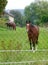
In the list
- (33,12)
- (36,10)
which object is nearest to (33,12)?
(33,12)

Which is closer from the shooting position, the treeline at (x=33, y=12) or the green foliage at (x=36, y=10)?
the green foliage at (x=36, y=10)

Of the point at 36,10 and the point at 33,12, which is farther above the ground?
the point at 36,10

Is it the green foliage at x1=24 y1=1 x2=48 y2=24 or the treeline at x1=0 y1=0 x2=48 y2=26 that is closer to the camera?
the green foliage at x1=24 y1=1 x2=48 y2=24

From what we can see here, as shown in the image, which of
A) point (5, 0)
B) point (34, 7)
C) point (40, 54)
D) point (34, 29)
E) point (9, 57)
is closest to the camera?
point (9, 57)

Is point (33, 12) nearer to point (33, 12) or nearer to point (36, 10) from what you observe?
point (33, 12)

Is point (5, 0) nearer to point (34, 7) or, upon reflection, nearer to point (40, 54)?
point (40, 54)

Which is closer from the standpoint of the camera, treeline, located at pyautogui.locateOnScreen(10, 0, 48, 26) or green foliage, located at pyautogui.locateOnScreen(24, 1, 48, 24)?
green foliage, located at pyautogui.locateOnScreen(24, 1, 48, 24)

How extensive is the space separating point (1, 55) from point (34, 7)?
9329 centimetres

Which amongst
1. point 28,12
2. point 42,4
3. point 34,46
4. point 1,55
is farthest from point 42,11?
point 1,55

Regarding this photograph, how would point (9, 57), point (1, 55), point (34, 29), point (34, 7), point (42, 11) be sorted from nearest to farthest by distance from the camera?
point (9, 57)
point (1, 55)
point (34, 29)
point (42, 11)
point (34, 7)

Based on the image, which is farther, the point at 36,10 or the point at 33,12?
the point at 33,12

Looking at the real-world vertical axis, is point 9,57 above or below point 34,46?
above

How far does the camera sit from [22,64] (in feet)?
31.3

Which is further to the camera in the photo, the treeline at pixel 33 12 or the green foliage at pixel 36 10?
the treeline at pixel 33 12
